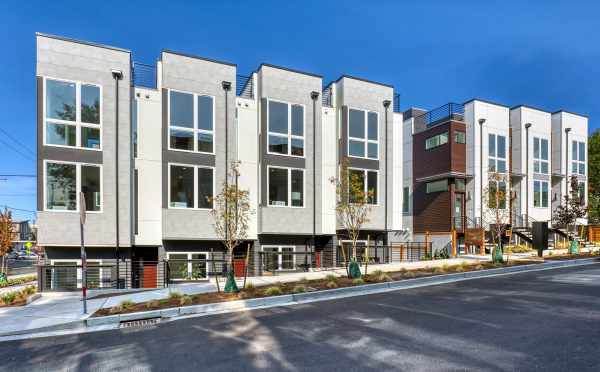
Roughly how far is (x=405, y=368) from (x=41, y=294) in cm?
1327

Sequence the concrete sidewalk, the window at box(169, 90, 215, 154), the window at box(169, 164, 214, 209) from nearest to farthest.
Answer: the concrete sidewalk, the window at box(169, 164, 214, 209), the window at box(169, 90, 215, 154)

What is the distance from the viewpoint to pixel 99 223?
48.6 feet

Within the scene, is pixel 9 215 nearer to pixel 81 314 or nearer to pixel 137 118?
pixel 137 118

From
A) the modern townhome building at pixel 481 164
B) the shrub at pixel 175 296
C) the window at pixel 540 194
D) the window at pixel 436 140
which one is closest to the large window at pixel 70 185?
the shrub at pixel 175 296

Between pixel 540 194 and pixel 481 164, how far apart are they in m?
6.59

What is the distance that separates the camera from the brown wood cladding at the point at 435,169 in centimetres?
2488

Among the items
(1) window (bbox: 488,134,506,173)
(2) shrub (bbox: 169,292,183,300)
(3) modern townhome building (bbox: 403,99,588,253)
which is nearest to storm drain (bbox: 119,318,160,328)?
(2) shrub (bbox: 169,292,183,300)

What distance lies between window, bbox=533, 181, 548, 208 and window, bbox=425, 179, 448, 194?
7767mm

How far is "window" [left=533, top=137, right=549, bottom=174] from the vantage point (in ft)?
91.5

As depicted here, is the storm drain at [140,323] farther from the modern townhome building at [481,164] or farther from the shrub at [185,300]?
the modern townhome building at [481,164]

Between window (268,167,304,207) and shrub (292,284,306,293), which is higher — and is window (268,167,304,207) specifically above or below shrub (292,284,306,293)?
above

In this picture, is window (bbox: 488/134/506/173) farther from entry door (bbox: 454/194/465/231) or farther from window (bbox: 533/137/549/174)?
entry door (bbox: 454/194/465/231)

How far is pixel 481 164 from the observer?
25312mm

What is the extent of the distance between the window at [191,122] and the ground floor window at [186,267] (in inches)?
182
